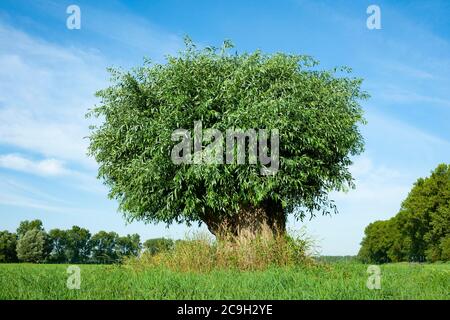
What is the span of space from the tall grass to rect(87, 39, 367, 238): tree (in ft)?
5.57

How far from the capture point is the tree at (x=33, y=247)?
73188 millimetres

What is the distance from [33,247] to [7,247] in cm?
436

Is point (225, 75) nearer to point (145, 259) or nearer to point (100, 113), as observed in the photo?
point (100, 113)

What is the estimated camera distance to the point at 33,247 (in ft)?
245

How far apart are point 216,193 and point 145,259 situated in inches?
158

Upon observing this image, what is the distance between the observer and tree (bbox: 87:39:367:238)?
19453mm

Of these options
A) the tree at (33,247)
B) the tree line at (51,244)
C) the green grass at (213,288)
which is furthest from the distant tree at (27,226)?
the green grass at (213,288)

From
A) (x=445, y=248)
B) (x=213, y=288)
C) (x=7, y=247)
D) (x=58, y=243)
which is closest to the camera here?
(x=213, y=288)

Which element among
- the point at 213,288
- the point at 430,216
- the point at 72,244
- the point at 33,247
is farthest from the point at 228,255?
the point at 72,244

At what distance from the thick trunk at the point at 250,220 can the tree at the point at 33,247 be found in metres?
59.5

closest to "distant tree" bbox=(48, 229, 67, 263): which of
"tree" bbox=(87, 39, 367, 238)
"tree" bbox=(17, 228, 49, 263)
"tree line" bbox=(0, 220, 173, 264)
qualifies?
"tree line" bbox=(0, 220, 173, 264)

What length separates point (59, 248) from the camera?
88625 mm

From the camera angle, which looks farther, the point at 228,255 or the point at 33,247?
the point at 33,247

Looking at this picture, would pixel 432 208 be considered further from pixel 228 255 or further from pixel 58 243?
pixel 58 243
